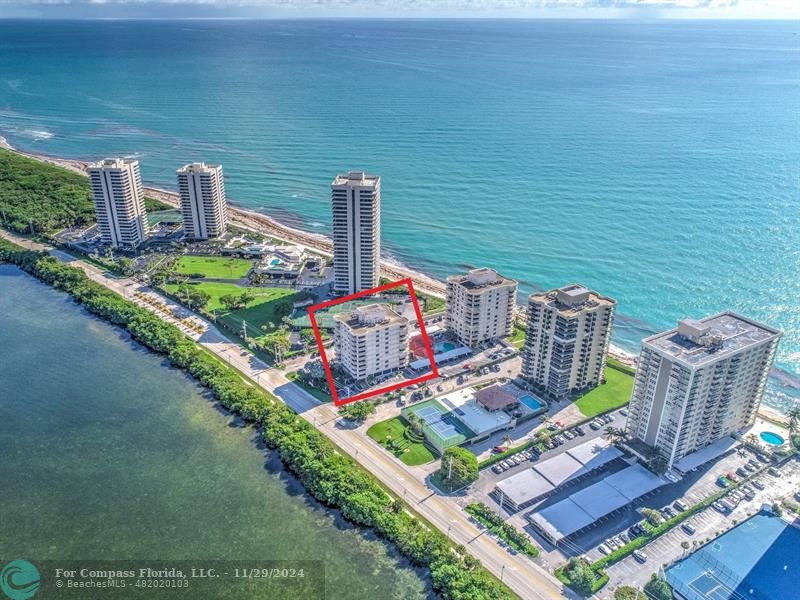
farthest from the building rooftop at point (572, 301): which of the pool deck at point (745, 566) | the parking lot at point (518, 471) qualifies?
the pool deck at point (745, 566)

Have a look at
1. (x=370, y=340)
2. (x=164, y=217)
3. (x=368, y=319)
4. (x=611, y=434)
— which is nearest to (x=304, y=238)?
(x=164, y=217)

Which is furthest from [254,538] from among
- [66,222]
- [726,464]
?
[66,222]

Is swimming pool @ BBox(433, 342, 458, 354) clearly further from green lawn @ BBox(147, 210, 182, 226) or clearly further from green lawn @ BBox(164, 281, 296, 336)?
green lawn @ BBox(147, 210, 182, 226)

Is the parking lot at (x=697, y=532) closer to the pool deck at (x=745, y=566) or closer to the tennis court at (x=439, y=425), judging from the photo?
the pool deck at (x=745, y=566)

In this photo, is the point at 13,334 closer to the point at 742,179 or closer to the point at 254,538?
the point at 254,538

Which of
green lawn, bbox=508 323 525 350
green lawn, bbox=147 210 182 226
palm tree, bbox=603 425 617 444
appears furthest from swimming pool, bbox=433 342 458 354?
green lawn, bbox=147 210 182 226
